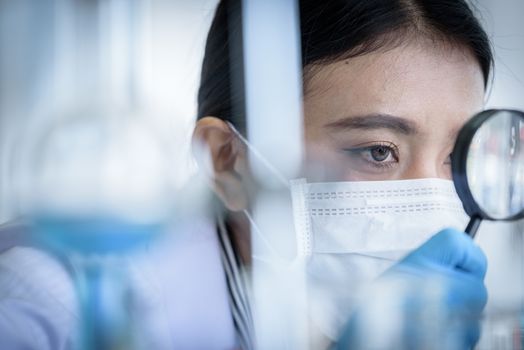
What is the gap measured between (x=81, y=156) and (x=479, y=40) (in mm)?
850

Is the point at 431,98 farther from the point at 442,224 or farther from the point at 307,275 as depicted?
the point at 307,275

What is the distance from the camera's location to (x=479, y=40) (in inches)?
52.6

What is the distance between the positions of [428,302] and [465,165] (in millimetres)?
252

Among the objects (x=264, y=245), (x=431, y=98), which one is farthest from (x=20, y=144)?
(x=431, y=98)

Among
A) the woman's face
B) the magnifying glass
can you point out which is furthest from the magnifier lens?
the woman's face

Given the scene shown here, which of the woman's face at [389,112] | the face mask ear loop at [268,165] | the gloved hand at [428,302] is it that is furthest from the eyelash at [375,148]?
the gloved hand at [428,302]

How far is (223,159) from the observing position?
132 centimetres

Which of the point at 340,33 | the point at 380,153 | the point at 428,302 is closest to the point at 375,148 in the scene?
the point at 380,153

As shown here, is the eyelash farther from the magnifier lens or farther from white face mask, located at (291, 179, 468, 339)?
the magnifier lens

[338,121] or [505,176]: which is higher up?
[338,121]

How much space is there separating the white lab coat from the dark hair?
263 millimetres

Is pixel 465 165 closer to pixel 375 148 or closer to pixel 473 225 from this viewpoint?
pixel 473 225

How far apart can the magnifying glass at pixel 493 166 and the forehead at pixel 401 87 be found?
159 millimetres

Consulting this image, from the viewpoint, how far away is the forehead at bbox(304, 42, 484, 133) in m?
1.19
